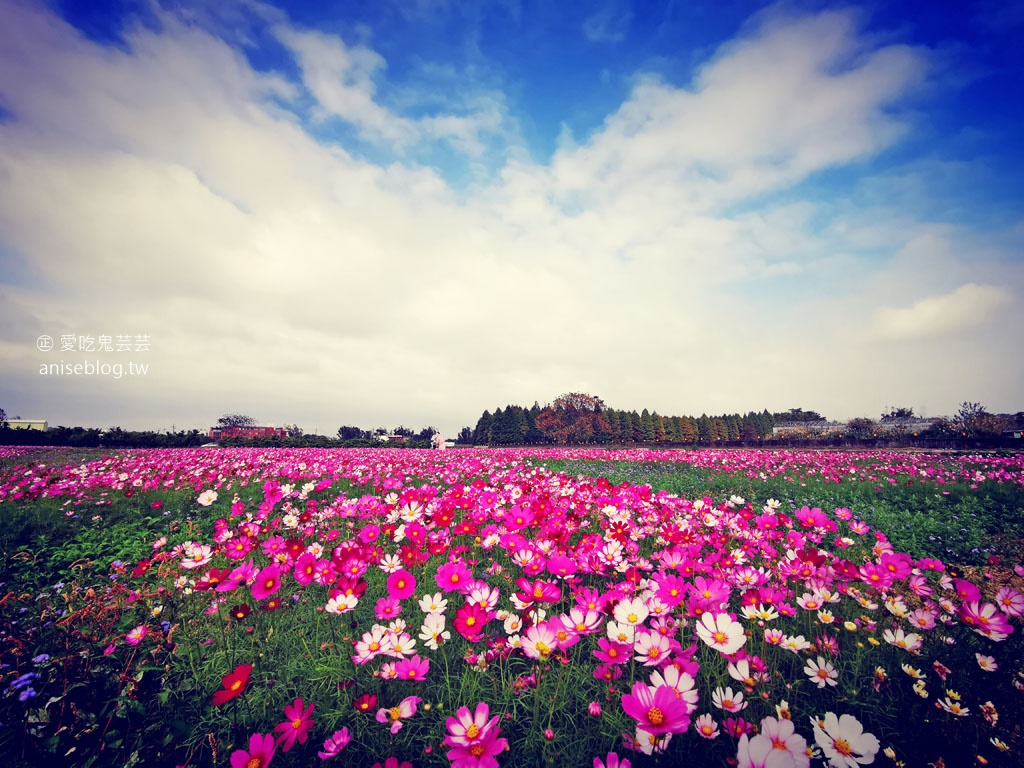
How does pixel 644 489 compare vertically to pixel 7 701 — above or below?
above

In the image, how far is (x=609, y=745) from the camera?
173 centimetres

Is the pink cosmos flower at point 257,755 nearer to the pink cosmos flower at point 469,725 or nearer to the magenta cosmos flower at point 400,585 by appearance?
the pink cosmos flower at point 469,725

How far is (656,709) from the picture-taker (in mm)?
1213

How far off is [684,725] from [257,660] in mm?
2294

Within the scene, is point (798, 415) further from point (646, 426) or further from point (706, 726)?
point (706, 726)

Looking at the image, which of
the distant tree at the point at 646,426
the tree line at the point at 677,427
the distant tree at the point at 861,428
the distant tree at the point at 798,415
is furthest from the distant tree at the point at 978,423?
the distant tree at the point at 798,415

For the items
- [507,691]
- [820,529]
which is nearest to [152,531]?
[507,691]

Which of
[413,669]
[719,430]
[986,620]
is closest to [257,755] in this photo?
[413,669]

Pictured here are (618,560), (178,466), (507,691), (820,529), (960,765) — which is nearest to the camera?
(960,765)

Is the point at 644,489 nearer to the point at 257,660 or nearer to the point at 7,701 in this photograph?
the point at 257,660

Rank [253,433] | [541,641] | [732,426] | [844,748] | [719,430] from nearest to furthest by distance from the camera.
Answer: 1. [844,748]
2. [541,641]
3. [253,433]
4. [719,430]
5. [732,426]

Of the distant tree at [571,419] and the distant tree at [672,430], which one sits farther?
the distant tree at [672,430]

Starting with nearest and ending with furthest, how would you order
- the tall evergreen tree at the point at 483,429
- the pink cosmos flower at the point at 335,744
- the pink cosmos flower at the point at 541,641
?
the pink cosmos flower at the point at 335,744 → the pink cosmos flower at the point at 541,641 → the tall evergreen tree at the point at 483,429

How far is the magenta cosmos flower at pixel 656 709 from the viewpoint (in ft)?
3.56
